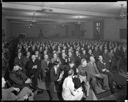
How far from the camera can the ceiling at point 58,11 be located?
5262 mm

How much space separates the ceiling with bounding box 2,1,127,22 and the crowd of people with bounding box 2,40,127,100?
2.69 ft

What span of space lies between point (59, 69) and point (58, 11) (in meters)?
1.95

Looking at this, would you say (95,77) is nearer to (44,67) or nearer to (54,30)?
(44,67)

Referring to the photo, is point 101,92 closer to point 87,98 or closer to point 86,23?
point 87,98

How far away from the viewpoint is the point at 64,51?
206 inches

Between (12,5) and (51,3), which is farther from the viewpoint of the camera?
(51,3)

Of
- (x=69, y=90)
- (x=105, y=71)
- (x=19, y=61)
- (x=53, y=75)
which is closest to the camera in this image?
(x=69, y=90)

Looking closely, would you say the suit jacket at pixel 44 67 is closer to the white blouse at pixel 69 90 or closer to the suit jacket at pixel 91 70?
the white blouse at pixel 69 90

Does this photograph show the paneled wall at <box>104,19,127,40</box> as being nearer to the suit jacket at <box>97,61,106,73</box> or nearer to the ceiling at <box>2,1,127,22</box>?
the ceiling at <box>2,1,127,22</box>

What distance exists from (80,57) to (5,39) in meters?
2.31

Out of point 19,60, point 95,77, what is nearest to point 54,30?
point 19,60

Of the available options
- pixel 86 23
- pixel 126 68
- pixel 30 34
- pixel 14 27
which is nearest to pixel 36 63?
pixel 30 34

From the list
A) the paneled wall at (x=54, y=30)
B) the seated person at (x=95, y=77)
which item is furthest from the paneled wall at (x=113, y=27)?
the seated person at (x=95, y=77)

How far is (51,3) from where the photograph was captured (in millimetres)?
5262
